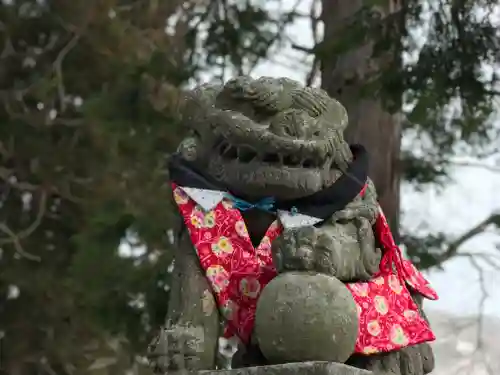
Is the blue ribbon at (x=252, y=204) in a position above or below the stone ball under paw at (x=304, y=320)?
above

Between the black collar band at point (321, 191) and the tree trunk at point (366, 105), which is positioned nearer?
the black collar band at point (321, 191)

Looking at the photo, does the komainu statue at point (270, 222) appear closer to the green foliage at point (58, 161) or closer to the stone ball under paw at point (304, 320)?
the stone ball under paw at point (304, 320)

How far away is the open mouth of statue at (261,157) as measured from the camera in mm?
2920

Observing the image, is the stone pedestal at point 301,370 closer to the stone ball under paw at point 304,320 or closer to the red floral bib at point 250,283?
the stone ball under paw at point 304,320

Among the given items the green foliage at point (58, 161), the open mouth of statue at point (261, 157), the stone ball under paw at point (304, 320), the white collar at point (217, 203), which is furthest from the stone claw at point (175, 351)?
the green foliage at point (58, 161)

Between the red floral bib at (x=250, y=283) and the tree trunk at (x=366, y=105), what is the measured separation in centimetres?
197

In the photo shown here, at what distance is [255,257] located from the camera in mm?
2953

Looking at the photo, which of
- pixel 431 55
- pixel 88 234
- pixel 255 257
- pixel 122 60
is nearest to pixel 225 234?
pixel 255 257

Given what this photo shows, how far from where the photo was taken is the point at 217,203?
2.97 metres

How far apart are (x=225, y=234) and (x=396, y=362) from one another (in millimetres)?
626

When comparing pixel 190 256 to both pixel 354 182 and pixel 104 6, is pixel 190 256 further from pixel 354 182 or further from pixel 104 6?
pixel 104 6

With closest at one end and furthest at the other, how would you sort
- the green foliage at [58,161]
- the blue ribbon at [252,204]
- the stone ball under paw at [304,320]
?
1. the stone ball under paw at [304,320]
2. the blue ribbon at [252,204]
3. the green foliage at [58,161]

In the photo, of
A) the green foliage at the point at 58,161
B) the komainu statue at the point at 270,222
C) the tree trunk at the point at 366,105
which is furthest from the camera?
the green foliage at the point at 58,161

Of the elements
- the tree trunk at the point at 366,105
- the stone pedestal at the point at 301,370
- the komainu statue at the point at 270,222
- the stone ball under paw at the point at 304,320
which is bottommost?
the stone pedestal at the point at 301,370
